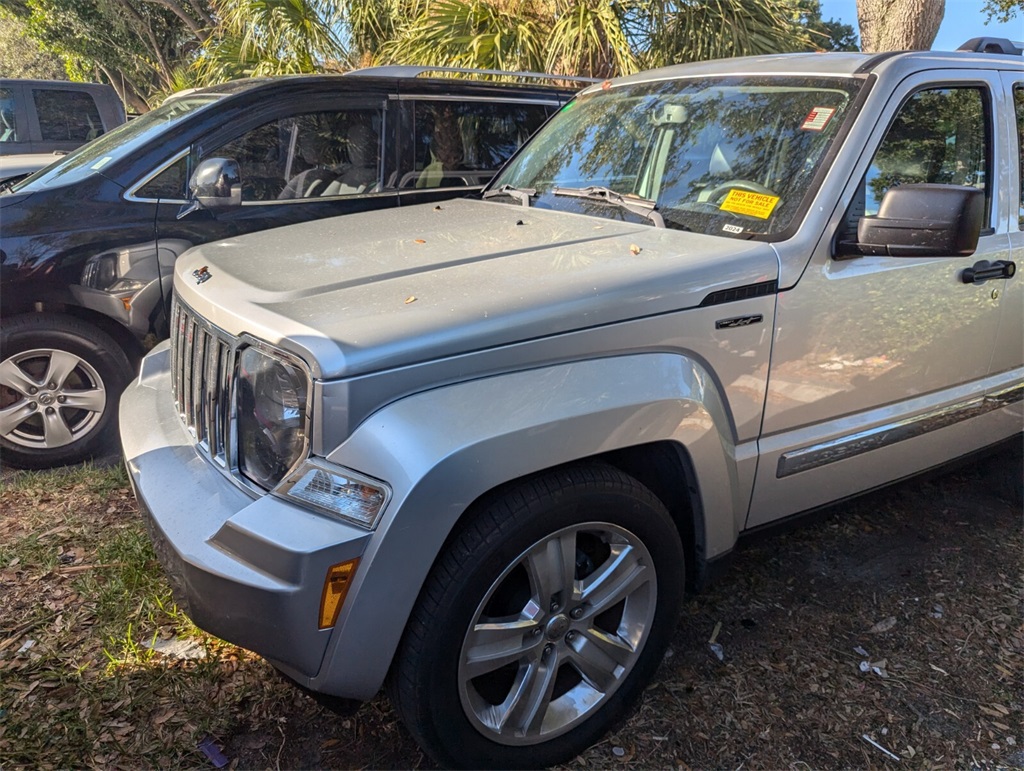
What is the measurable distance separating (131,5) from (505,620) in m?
22.0

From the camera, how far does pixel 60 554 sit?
309 cm

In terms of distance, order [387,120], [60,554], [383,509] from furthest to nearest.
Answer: [387,120], [60,554], [383,509]

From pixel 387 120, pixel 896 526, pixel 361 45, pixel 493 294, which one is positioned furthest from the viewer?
pixel 361 45

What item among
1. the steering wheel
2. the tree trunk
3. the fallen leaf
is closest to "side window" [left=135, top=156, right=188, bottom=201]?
the steering wheel

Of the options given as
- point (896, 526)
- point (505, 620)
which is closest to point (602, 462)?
point (505, 620)

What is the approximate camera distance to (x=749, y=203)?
99.9 inches

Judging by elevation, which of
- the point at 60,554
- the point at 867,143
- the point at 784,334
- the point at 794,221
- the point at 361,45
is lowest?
the point at 60,554

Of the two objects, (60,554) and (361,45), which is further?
(361,45)

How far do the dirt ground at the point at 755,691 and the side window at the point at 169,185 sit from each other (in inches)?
64.0

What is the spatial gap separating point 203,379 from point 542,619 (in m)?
1.15

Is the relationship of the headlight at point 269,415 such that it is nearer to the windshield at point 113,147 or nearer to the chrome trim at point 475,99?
the windshield at point 113,147

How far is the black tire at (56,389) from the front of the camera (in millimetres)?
3632

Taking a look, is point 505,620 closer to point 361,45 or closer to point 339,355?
point 339,355

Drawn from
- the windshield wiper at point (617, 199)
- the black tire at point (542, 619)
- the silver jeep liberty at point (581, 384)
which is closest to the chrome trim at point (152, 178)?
the silver jeep liberty at point (581, 384)
